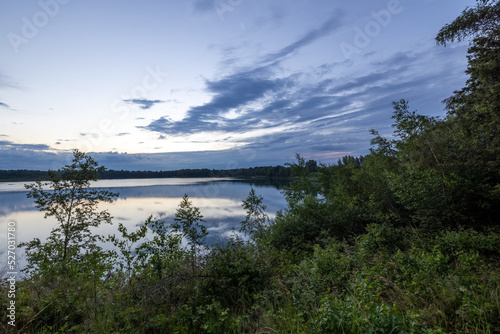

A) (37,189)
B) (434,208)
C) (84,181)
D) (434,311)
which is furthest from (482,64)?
(37,189)

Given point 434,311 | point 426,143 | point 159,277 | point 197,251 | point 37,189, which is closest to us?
point 434,311

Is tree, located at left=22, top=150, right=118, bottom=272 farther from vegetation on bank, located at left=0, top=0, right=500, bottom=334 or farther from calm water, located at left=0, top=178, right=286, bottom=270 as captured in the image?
calm water, located at left=0, top=178, right=286, bottom=270

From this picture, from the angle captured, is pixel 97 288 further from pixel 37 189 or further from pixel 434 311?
pixel 37 189

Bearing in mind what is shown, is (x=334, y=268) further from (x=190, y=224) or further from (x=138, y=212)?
(x=138, y=212)

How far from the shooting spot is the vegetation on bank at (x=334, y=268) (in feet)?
11.0

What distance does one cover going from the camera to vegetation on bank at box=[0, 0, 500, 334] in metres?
3.35

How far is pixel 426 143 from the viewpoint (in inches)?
376

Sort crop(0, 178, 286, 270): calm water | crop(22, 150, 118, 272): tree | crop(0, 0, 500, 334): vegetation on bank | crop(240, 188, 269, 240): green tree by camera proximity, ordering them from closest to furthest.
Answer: crop(0, 0, 500, 334): vegetation on bank, crop(22, 150, 118, 272): tree, crop(240, 188, 269, 240): green tree, crop(0, 178, 286, 270): calm water

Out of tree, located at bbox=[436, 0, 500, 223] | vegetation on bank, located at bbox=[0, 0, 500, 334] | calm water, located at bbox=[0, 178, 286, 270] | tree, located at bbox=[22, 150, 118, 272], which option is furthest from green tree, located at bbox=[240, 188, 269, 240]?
tree, located at bbox=[436, 0, 500, 223]

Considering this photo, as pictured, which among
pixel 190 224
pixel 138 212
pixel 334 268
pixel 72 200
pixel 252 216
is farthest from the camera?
pixel 138 212

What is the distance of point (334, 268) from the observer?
5.38 m

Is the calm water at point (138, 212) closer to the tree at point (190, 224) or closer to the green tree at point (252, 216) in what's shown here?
the green tree at point (252, 216)

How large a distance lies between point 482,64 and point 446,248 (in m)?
5.57

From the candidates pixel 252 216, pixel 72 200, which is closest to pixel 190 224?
pixel 72 200
